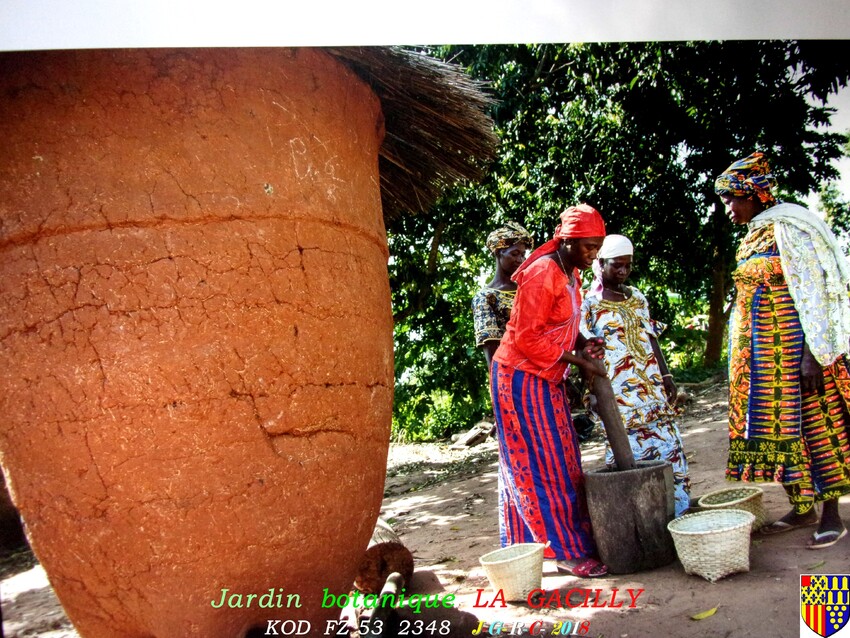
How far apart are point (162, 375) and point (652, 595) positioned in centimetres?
196

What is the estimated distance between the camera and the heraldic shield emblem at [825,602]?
204cm

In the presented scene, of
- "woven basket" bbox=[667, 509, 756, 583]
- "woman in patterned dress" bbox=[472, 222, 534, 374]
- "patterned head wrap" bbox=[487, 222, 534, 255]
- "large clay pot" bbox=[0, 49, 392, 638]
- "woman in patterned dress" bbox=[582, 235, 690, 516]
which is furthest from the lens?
"patterned head wrap" bbox=[487, 222, 534, 255]

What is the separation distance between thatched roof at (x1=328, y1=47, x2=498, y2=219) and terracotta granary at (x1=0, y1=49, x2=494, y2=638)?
429 mm

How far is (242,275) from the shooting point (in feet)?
5.66

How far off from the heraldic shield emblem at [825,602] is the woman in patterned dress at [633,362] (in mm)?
1075

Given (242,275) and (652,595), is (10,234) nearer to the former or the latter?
(242,275)

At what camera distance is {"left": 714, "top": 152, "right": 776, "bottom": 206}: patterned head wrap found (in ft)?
9.81

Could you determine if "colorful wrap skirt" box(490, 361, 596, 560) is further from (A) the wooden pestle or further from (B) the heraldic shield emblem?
(B) the heraldic shield emblem

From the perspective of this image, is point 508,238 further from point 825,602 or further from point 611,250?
point 825,602

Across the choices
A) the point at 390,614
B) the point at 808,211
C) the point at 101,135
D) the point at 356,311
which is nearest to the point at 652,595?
the point at 390,614

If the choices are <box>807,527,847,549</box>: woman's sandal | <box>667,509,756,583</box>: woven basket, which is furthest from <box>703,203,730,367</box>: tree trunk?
<box>667,509,756,583</box>: woven basket

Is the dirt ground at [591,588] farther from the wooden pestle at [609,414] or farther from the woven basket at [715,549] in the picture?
the wooden pestle at [609,414]

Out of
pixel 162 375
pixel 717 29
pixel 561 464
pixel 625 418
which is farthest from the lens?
pixel 625 418

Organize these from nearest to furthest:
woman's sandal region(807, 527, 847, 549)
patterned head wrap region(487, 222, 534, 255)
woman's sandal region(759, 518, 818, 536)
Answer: woman's sandal region(807, 527, 847, 549) → woman's sandal region(759, 518, 818, 536) → patterned head wrap region(487, 222, 534, 255)
